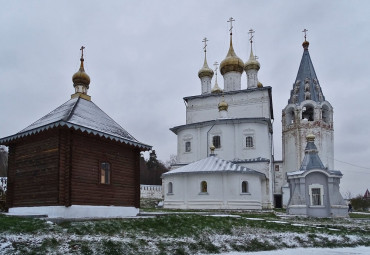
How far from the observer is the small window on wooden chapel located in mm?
14242

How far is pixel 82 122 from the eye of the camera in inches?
532

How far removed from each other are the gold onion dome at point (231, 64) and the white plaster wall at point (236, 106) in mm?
2929

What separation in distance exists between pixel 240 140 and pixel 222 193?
273 inches

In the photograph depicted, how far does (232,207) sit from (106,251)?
18.8m

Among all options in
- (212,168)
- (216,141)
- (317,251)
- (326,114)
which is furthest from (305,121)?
(317,251)

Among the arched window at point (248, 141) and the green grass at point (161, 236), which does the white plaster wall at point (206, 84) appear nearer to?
the arched window at point (248, 141)

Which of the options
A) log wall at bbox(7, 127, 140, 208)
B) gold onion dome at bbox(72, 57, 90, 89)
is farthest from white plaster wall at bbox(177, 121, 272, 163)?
log wall at bbox(7, 127, 140, 208)

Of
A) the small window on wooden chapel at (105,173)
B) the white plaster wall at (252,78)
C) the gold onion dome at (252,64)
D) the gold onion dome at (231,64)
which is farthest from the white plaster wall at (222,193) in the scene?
the gold onion dome at (252,64)

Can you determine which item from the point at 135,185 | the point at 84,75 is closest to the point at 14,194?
the point at 135,185

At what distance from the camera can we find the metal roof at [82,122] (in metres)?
12.8

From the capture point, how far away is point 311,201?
878 inches

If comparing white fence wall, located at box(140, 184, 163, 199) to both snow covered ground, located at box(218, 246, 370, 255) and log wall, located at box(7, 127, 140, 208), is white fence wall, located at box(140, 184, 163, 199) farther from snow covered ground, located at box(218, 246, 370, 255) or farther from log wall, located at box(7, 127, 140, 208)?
snow covered ground, located at box(218, 246, 370, 255)

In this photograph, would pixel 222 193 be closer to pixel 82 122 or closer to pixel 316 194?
pixel 316 194

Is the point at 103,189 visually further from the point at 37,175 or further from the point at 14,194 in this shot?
the point at 14,194
